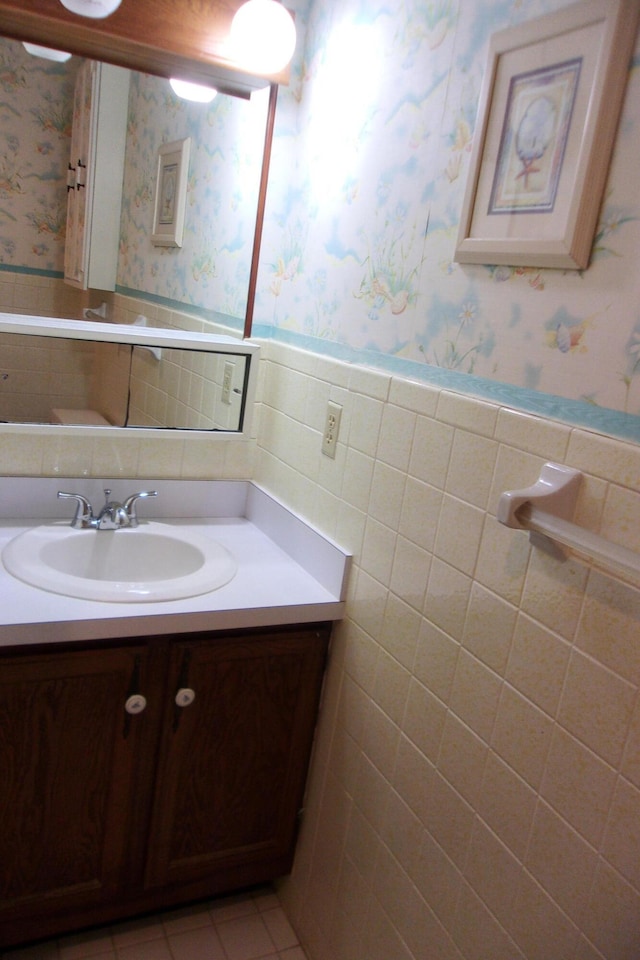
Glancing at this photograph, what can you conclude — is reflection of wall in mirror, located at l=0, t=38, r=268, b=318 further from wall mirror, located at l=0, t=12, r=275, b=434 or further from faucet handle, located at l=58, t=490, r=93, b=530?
faucet handle, located at l=58, t=490, r=93, b=530

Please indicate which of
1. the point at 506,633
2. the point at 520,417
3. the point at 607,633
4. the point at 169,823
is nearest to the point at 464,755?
the point at 506,633

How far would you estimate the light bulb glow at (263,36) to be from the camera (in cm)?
161

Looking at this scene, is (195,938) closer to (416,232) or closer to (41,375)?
(41,375)

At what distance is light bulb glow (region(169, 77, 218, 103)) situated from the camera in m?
1.67

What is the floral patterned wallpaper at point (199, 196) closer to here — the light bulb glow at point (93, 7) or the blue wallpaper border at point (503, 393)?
the light bulb glow at point (93, 7)

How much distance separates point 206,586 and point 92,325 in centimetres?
65

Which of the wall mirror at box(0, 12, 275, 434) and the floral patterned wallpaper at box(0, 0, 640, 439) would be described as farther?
the wall mirror at box(0, 12, 275, 434)

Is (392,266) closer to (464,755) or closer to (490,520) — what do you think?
(490,520)

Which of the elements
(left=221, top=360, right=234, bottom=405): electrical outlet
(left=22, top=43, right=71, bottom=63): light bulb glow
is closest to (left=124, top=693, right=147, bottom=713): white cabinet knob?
(left=221, top=360, right=234, bottom=405): electrical outlet

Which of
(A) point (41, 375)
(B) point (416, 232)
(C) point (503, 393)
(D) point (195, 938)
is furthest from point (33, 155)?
(D) point (195, 938)

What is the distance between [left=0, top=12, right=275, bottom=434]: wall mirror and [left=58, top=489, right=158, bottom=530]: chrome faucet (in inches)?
7.3

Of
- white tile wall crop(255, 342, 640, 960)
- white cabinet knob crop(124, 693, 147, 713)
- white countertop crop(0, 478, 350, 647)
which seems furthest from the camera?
white cabinet knob crop(124, 693, 147, 713)

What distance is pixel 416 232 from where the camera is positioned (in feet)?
4.47

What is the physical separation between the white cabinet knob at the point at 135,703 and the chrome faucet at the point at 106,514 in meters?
0.44
